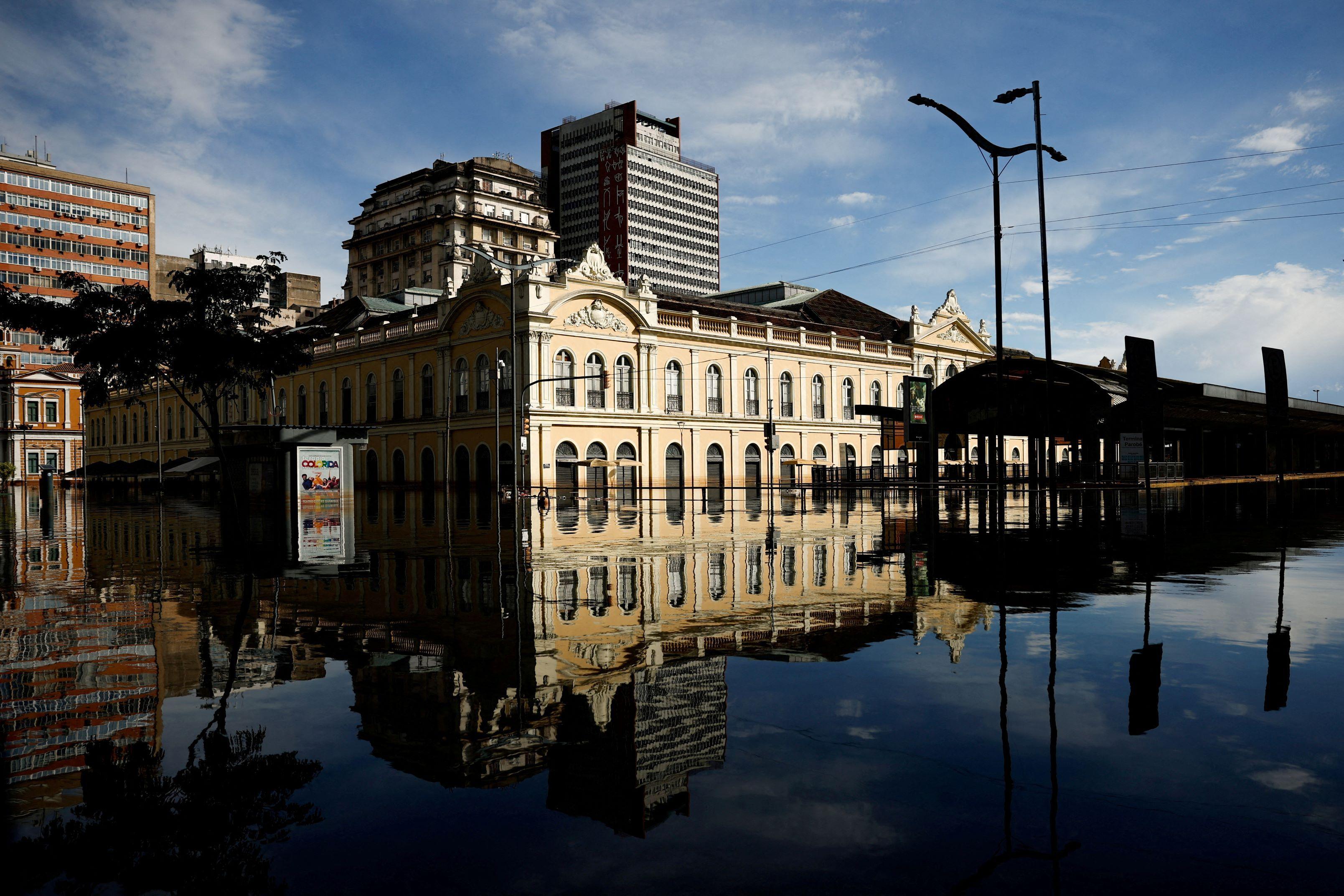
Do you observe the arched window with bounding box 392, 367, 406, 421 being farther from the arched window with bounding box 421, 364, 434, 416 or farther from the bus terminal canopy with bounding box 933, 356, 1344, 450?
the bus terminal canopy with bounding box 933, 356, 1344, 450

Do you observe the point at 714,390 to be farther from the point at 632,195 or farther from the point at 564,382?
the point at 632,195

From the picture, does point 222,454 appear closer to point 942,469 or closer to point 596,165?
point 942,469

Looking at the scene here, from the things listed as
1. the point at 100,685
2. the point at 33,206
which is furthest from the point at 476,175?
the point at 100,685

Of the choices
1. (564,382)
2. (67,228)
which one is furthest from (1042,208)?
(67,228)

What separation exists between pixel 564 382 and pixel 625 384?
4.58 m

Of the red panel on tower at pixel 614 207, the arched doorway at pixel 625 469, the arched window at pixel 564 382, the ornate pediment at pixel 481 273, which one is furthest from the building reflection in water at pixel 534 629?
the red panel on tower at pixel 614 207

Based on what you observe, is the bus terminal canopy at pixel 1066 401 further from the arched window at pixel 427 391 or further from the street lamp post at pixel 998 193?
the arched window at pixel 427 391

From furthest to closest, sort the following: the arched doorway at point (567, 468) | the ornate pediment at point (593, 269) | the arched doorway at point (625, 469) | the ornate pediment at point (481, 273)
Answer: the arched doorway at point (625, 469) → the ornate pediment at point (593, 269) → the ornate pediment at point (481, 273) → the arched doorway at point (567, 468)

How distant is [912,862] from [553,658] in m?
3.85

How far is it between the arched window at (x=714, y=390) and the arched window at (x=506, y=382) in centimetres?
1264

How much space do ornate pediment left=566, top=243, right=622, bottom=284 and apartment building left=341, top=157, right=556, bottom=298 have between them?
48666 mm

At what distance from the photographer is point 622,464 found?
4825 centimetres

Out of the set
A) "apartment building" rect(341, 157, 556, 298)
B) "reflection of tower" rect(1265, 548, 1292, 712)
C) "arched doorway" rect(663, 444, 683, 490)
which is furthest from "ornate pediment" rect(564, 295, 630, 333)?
"apartment building" rect(341, 157, 556, 298)

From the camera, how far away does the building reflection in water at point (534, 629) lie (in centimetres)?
475
